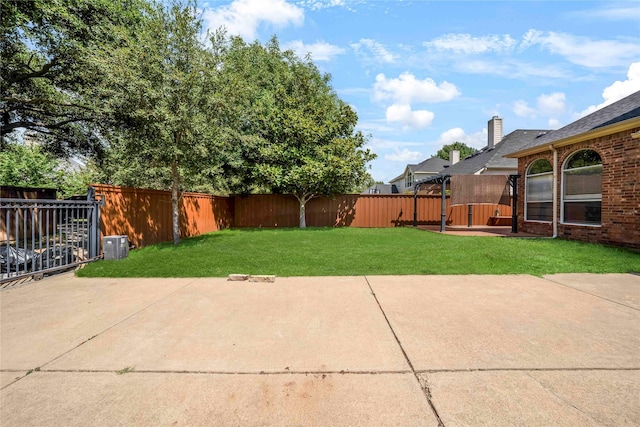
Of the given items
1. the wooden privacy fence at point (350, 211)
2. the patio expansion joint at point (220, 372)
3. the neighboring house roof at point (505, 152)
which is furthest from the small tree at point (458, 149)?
the patio expansion joint at point (220, 372)

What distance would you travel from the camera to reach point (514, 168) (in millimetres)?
18359

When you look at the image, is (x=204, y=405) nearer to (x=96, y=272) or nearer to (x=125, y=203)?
(x=96, y=272)

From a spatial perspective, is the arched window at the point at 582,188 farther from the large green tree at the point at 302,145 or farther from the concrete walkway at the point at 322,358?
the large green tree at the point at 302,145

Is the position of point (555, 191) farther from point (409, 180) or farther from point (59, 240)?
point (409, 180)

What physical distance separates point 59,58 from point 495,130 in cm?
2537

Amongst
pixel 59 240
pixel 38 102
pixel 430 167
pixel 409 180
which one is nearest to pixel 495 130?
pixel 430 167

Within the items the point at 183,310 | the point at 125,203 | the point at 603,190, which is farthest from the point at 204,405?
the point at 603,190

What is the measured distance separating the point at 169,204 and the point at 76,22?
616cm

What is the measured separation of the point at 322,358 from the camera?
252 cm

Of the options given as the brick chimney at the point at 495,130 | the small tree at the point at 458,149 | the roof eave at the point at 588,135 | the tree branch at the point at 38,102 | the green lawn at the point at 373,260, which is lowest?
the green lawn at the point at 373,260

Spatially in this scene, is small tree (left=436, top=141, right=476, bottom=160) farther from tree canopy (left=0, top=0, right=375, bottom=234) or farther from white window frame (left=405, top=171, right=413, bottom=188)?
tree canopy (left=0, top=0, right=375, bottom=234)

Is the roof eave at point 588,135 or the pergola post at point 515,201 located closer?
the roof eave at point 588,135

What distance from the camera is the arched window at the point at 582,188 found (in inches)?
330

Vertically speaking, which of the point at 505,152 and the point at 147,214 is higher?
the point at 505,152
